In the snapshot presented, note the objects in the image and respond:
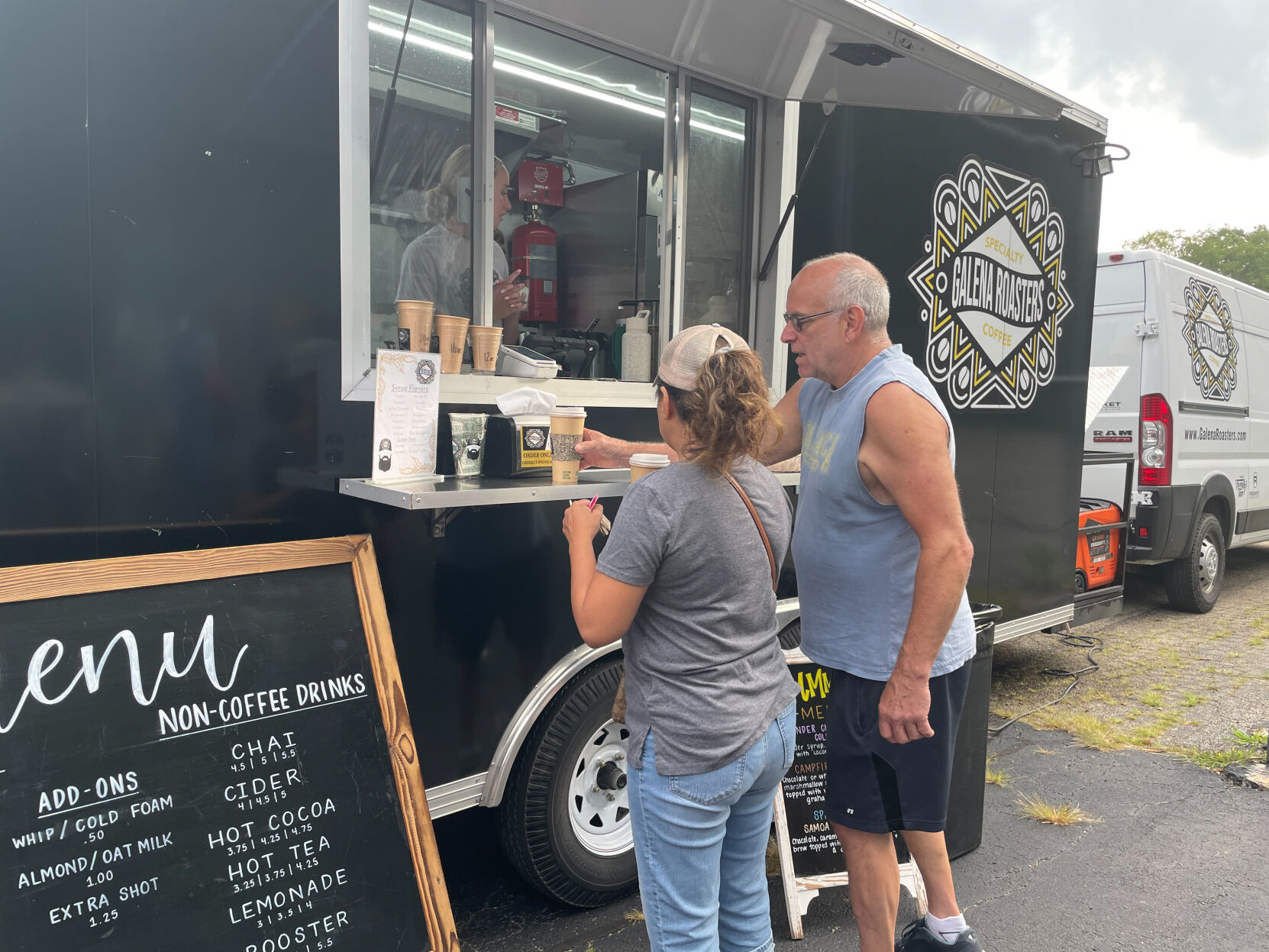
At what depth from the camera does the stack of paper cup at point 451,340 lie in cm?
244

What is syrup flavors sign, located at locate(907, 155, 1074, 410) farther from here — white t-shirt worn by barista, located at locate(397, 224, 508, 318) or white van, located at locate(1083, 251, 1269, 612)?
white van, located at locate(1083, 251, 1269, 612)

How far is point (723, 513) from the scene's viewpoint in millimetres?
1696

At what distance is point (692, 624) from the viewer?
5.56ft

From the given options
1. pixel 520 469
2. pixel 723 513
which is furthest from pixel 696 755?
pixel 520 469

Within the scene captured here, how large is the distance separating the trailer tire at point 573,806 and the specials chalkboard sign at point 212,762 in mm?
580

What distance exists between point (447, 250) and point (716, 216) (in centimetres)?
105

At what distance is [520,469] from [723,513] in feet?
2.68

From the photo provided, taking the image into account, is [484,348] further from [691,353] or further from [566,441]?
[691,353]

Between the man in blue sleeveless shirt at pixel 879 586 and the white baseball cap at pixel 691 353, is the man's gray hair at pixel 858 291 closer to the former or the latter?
the man in blue sleeveless shirt at pixel 879 586

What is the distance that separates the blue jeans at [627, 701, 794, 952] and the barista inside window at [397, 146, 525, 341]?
148cm

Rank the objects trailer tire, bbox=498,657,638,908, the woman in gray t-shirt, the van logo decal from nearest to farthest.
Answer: the woman in gray t-shirt < trailer tire, bbox=498,657,638,908 < the van logo decal


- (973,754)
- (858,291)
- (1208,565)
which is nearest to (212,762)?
(858,291)

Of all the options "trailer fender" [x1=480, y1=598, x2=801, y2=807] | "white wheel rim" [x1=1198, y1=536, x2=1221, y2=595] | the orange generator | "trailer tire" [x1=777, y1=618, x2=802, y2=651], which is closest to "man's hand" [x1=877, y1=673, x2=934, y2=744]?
"trailer fender" [x1=480, y1=598, x2=801, y2=807]

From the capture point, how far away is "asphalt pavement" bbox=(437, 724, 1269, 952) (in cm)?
271
